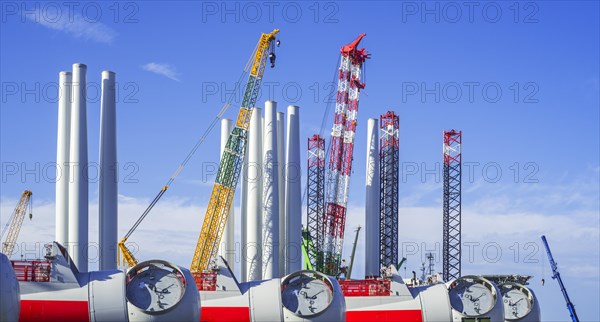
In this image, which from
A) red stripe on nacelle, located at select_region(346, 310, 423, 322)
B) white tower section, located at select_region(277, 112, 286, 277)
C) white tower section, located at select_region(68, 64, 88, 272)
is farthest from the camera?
white tower section, located at select_region(277, 112, 286, 277)

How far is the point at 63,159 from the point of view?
74.3 m

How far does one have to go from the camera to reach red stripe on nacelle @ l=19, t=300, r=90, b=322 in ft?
155

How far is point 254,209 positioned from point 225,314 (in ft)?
143

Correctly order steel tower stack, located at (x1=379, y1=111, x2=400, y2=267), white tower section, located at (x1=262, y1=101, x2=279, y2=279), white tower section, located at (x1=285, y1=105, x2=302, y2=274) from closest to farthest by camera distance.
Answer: white tower section, located at (x1=262, y1=101, x2=279, y2=279) → white tower section, located at (x1=285, y1=105, x2=302, y2=274) → steel tower stack, located at (x1=379, y1=111, x2=400, y2=267)

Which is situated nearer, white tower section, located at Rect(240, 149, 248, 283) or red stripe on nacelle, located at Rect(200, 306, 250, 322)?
red stripe on nacelle, located at Rect(200, 306, 250, 322)

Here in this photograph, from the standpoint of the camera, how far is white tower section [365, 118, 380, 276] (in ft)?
385

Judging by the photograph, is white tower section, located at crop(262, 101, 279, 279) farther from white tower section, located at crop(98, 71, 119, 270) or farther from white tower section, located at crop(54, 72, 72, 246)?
white tower section, located at crop(54, 72, 72, 246)

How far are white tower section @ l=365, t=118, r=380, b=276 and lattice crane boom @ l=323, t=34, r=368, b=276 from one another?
5.69 meters

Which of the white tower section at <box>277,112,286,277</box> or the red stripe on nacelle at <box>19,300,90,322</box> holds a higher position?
the white tower section at <box>277,112,286,277</box>

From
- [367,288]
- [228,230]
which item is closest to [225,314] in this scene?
[367,288]

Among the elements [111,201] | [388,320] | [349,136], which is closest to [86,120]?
[111,201]

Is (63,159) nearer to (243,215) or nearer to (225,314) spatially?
(225,314)

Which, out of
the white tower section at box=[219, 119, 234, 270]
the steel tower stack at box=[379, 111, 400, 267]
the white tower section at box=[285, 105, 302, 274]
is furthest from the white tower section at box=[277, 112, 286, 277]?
the steel tower stack at box=[379, 111, 400, 267]

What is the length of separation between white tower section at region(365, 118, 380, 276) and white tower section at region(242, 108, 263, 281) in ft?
68.1
